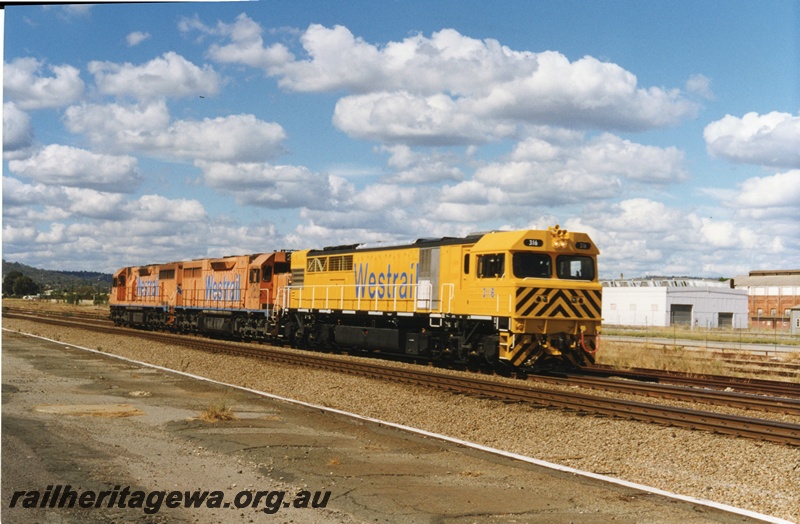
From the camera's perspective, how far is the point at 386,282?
2634cm

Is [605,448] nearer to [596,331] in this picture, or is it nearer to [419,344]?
[596,331]

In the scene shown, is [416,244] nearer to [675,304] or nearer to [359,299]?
[359,299]

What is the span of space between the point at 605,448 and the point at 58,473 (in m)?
7.64

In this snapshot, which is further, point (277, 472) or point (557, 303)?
point (557, 303)

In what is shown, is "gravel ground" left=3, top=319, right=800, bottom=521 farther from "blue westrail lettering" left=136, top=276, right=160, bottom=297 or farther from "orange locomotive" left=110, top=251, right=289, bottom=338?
"blue westrail lettering" left=136, top=276, right=160, bottom=297

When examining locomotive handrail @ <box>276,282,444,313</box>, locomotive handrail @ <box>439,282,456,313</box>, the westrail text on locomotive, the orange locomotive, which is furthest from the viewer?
the orange locomotive

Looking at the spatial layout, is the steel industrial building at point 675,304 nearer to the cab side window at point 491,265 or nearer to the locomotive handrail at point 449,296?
the locomotive handrail at point 449,296

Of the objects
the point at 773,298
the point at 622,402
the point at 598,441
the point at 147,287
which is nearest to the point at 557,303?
the point at 622,402

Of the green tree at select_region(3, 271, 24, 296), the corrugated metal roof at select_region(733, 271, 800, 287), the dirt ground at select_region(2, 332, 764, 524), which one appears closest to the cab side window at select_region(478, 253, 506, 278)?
the dirt ground at select_region(2, 332, 764, 524)

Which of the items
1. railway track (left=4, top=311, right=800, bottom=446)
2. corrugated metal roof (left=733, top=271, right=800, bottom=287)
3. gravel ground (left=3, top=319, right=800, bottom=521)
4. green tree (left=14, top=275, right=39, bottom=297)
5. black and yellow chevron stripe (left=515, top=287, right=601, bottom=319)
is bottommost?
gravel ground (left=3, top=319, right=800, bottom=521)

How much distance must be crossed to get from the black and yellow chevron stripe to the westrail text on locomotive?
16.9 feet

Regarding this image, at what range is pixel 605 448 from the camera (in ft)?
38.9

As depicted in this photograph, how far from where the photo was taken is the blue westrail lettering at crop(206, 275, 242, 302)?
38062 millimetres

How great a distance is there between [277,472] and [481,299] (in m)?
12.9
